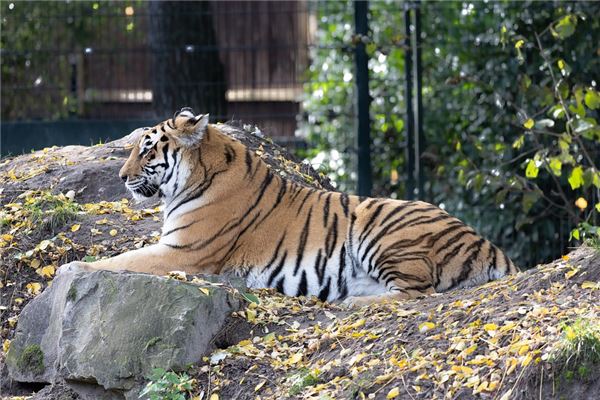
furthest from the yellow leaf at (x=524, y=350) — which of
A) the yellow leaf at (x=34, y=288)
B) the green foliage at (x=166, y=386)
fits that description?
the yellow leaf at (x=34, y=288)

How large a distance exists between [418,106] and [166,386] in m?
6.13

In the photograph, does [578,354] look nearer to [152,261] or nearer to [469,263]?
[469,263]

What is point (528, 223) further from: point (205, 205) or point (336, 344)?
point (336, 344)

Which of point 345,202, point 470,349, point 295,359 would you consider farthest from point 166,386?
point 345,202

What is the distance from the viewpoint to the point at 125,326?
18.6ft

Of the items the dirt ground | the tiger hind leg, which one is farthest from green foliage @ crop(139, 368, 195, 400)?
the tiger hind leg

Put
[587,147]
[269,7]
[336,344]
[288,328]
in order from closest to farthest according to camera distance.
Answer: [336,344]
[288,328]
[587,147]
[269,7]

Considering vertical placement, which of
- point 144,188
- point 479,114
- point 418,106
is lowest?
point 144,188

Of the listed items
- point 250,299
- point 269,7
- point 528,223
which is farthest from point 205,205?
point 269,7

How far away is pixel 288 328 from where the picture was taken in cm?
595

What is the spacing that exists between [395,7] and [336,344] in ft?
21.4

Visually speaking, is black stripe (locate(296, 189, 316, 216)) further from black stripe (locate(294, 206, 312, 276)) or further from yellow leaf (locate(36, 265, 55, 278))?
yellow leaf (locate(36, 265, 55, 278))

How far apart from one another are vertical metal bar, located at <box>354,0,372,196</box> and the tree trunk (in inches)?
56.9

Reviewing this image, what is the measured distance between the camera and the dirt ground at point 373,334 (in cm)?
478
